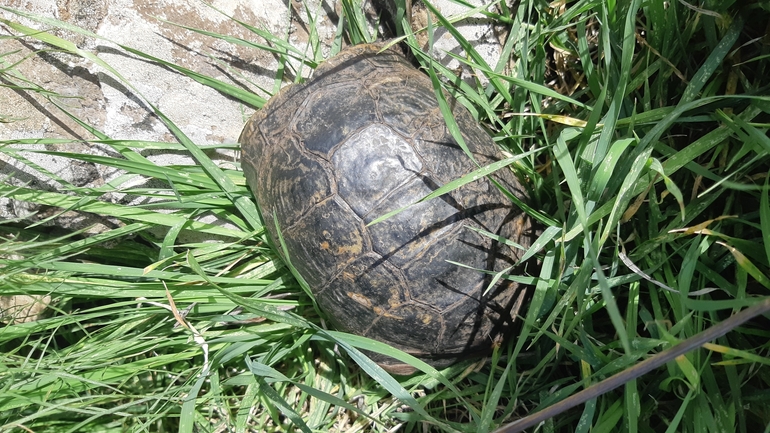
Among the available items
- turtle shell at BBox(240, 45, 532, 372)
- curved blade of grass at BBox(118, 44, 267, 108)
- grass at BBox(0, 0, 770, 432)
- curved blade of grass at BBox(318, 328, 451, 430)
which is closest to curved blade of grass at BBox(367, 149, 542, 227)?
turtle shell at BBox(240, 45, 532, 372)

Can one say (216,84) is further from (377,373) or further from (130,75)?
(377,373)

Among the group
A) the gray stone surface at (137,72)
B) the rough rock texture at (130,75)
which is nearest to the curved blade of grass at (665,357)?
the gray stone surface at (137,72)

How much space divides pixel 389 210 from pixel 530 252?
38 centimetres

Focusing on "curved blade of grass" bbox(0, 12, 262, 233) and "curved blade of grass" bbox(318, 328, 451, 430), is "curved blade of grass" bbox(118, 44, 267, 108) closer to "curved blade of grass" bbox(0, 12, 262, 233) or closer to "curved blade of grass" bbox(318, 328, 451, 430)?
"curved blade of grass" bbox(0, 12, 262, 233)

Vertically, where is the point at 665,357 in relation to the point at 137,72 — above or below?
below

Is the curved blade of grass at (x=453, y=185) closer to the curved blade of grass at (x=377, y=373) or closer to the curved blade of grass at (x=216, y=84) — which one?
the curved blade of grass at (x=377, y=373)

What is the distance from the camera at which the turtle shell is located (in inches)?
53.2

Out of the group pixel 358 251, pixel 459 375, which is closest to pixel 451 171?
pixel 358 251

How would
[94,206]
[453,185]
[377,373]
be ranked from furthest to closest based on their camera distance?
[94,206] → [377,373] → [453,185]

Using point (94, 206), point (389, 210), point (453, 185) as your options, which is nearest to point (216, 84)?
point (94, 206)

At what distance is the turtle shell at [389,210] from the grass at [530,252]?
0.35 ft

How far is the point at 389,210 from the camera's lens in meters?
1.33

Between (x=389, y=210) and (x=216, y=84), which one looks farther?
(x=216, y=84)

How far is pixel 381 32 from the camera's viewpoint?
1.92m
